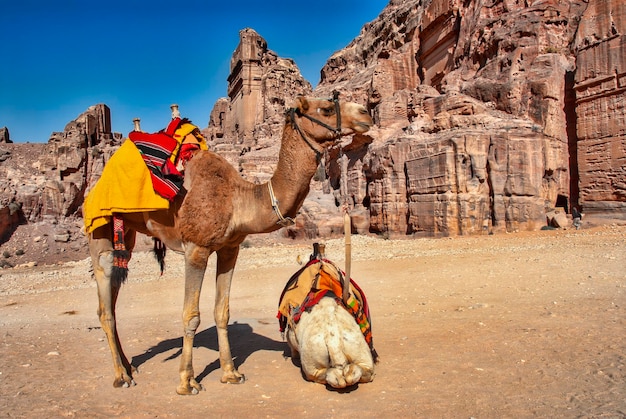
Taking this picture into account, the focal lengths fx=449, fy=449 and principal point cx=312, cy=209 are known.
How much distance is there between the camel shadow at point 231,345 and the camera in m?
5.39

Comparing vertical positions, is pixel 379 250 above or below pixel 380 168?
below

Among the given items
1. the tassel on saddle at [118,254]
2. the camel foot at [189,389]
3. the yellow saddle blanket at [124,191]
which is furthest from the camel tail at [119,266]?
the camel foot at [189,389]

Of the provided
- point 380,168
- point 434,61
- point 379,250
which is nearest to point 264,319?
point 379,250

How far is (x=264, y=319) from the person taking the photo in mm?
7965

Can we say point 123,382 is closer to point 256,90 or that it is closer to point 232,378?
point 232,378

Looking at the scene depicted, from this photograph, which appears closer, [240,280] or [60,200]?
[240,280]

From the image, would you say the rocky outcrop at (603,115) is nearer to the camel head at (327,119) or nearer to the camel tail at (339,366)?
the camel head at (327,119)

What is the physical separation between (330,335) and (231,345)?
2.50 metres

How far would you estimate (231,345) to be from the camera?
240 inches

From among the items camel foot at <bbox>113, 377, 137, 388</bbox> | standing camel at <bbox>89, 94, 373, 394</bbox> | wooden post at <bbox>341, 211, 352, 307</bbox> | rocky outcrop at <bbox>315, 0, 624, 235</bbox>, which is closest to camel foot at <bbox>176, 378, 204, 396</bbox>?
standing camel at <bbox>89, 94, 373, 394</bbox>

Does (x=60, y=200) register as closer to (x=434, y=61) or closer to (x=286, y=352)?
(x=434, y=61)

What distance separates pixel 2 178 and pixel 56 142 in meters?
5.37

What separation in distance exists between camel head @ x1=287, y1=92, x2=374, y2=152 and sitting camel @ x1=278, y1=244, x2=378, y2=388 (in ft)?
5.07

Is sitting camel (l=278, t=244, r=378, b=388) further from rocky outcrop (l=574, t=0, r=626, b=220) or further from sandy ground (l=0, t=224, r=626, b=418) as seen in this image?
rocky outcrop (l=574, t=0, r=626, b=220)
